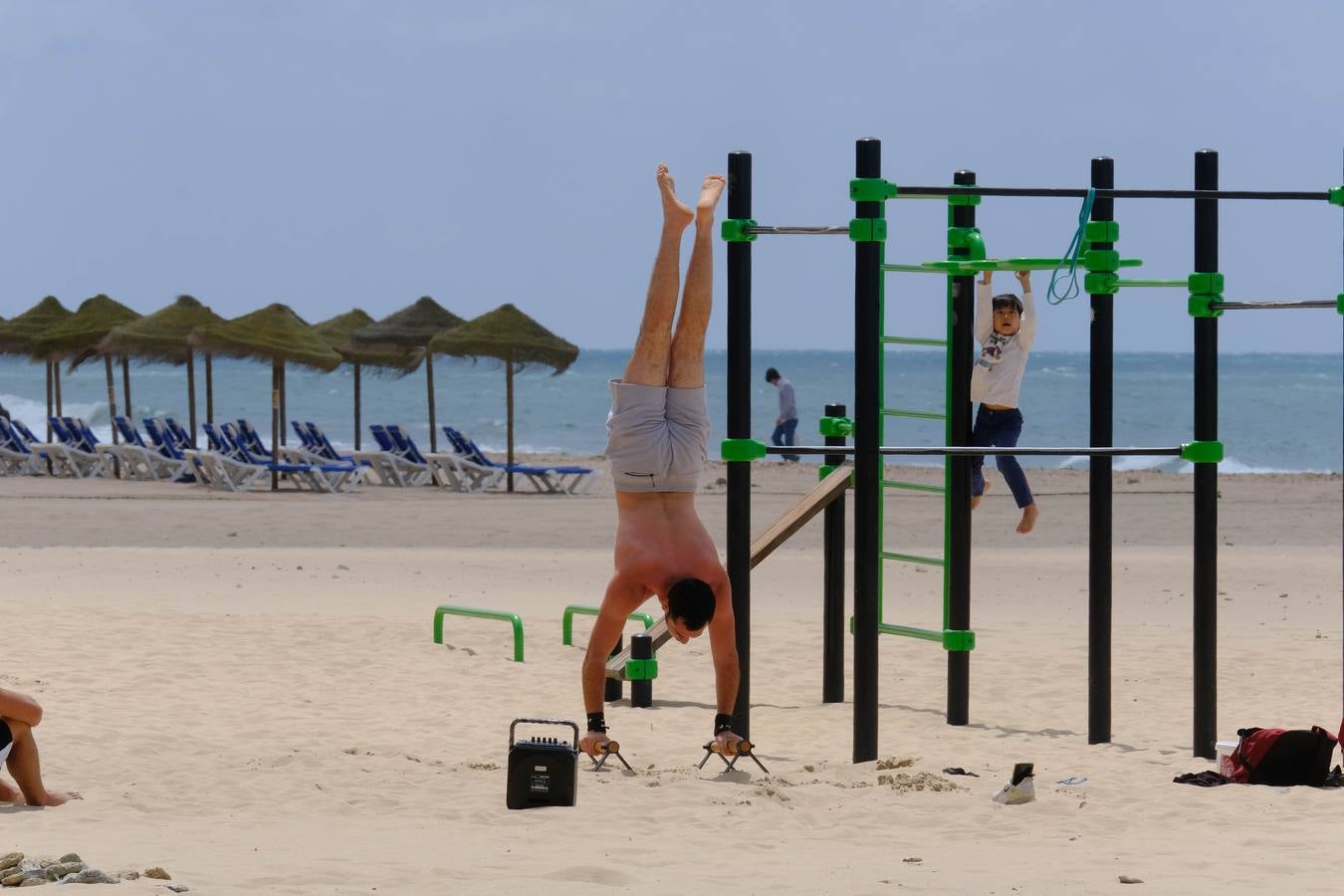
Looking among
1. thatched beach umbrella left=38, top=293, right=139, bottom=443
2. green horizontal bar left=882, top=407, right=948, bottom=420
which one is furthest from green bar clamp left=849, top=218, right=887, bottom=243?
thatched beach umbrella left=38, top=293, right=139, bottom=443

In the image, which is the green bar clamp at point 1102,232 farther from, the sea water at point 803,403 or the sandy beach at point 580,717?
the sea water at point 803,403

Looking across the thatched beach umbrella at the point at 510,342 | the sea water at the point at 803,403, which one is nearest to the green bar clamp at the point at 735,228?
the thatched beach umbrella at the point at 510,342

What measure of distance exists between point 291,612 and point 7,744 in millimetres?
5743

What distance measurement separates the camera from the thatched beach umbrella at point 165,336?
2773 centimetres

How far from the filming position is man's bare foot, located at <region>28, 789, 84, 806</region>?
6211mm

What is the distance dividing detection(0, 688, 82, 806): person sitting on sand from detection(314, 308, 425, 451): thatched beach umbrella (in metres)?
21.3

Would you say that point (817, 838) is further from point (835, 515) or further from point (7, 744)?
point (835, 515)

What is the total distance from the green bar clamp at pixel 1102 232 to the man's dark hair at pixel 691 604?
2307mm

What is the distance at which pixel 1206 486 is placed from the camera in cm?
779

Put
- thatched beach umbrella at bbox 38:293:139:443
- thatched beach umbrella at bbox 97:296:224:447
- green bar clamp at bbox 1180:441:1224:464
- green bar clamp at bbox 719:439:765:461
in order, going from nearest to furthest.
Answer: green bar clamp at bbox 719:439:765:461, green bar clamp at bbox 1180:441:1224:464, thatched beach umbrella at bbox 97:296:224:447, thatched beach umbrella at bbox 38:293:139:443

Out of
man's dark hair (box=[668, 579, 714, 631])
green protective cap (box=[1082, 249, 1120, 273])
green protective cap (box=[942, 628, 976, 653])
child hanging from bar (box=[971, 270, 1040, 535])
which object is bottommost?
green protective cap (box=[942, 628, 976, 653])

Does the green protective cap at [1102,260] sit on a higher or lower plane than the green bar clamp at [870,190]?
lower

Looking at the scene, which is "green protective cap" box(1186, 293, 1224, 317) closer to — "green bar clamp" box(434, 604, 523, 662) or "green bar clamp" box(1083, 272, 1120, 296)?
"green bar clamp" box(1083, 272, 1120, 296)

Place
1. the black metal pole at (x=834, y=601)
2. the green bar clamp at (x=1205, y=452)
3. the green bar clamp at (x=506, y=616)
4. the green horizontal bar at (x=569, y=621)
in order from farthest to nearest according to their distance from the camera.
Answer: the green horizontal bar at (x=569, y=621) → the green bar clamp at (x=506, y=616) → the black metal pole at (x=834, y=601) → the green bar clamp at (x=1205, y=452)
